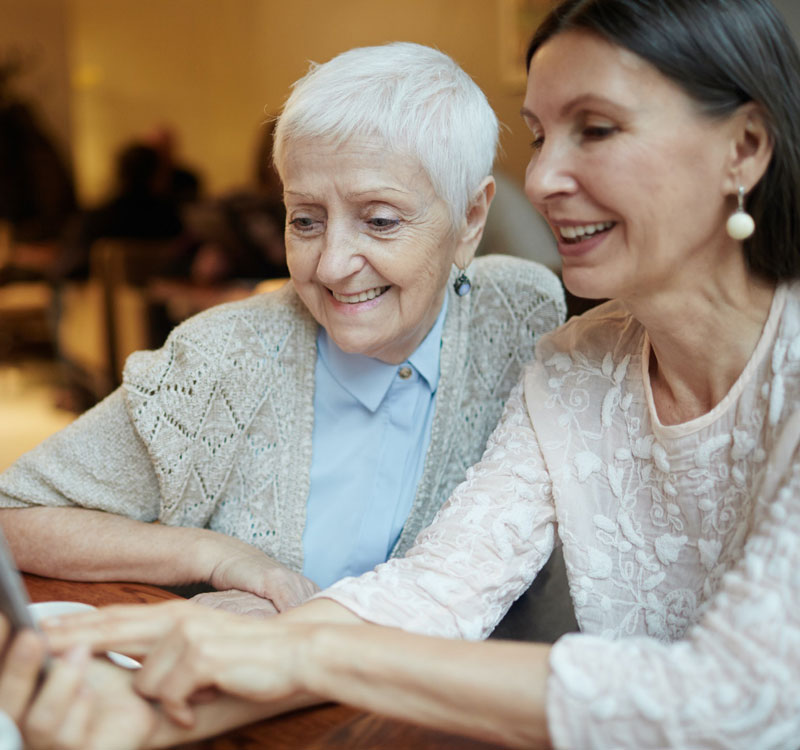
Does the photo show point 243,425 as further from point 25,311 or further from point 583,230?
point 25,311

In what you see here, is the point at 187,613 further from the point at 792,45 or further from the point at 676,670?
the point at 792,45

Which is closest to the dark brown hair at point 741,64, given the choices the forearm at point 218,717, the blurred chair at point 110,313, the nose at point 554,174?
the nose at point 554,174

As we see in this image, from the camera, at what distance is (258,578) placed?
1301 mm

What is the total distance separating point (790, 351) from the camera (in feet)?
3.27

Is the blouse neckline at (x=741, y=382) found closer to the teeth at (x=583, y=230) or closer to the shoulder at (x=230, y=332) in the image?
the teeth at (x=583, y=230)

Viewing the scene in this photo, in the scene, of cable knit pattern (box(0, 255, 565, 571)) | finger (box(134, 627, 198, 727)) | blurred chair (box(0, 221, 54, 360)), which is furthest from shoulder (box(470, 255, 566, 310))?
blurred chair (box(0, 221, 54, 360))

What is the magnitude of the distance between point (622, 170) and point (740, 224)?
0.15 meters

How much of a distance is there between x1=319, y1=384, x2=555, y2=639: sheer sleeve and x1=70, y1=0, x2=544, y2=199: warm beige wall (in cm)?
519

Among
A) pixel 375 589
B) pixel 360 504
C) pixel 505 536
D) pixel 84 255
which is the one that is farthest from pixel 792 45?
pixel 84 255


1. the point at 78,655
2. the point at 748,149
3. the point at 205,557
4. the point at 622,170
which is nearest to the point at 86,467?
the point at 205,557

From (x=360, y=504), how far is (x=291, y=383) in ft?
0.80

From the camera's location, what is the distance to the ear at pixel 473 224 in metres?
1.50

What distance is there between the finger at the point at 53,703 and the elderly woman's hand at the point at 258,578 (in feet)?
1.40

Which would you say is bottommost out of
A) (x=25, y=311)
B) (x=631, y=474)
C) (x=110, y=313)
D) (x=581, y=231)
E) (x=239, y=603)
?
(x=25, y=311)
